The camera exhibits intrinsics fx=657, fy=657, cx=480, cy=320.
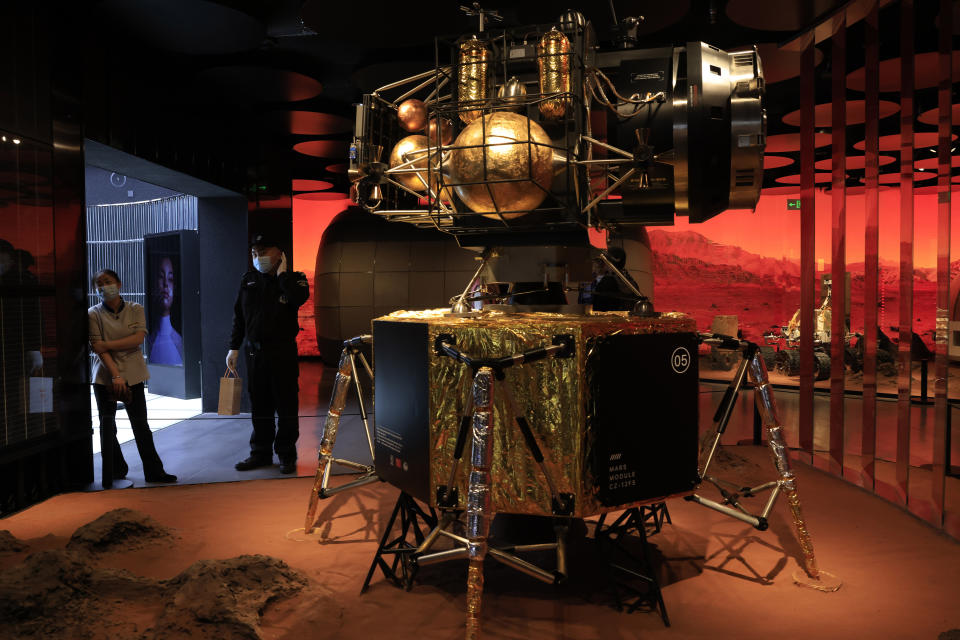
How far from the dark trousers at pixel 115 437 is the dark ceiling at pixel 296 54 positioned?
6.35 feet

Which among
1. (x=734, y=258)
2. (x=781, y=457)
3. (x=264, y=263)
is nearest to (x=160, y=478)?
(x=264, y=263)

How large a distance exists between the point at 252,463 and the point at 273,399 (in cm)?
55

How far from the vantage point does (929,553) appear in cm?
318

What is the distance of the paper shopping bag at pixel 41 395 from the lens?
4.12 meters

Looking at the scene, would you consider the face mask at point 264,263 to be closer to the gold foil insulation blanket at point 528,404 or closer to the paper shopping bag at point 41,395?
the paper shopping bag at point 41,395

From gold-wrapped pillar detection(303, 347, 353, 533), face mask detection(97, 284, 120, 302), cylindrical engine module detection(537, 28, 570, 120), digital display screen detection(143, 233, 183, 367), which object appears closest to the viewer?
cylindrical engine module detection(537, 28, 570, 120)

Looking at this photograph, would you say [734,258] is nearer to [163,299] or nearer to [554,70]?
[163,299]

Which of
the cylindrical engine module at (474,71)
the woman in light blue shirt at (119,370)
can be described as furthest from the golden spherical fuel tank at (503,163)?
the woman in light blue shirt at (119,370)

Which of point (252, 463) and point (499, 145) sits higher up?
point (499, 145)

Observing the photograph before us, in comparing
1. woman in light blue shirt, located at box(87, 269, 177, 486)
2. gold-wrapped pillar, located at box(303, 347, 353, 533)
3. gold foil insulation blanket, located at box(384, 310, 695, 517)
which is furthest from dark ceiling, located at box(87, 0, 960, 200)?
gold foil insulation blanket, located at box(384, 310, 695, 517)

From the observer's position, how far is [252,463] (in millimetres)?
4883

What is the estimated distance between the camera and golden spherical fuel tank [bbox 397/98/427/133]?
2877 mm

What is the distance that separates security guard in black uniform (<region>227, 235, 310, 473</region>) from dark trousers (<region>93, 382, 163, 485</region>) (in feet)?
2.29

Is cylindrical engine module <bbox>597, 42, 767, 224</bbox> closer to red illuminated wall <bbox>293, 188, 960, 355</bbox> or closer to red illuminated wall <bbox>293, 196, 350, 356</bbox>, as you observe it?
red illuminated wall <bbox>293, 188, 960, 355</bbox>
